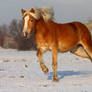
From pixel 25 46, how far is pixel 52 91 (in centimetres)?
3590

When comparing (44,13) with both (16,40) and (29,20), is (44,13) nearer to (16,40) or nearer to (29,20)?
(29,20)

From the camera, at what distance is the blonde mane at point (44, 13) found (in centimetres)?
977

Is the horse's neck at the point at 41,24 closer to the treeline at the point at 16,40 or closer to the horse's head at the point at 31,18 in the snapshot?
the horse's head at the point at 31,18

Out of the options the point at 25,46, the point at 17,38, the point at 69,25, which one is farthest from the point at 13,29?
the point at 69,25

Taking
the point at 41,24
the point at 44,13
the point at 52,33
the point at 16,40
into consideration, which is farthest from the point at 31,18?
the point at 16,40

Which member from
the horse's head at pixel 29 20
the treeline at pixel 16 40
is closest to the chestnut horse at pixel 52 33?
the horse's head at pixel 29 20

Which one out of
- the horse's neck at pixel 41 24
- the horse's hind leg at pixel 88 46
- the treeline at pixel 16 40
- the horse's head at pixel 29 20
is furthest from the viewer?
the treeline at pixel 16 40

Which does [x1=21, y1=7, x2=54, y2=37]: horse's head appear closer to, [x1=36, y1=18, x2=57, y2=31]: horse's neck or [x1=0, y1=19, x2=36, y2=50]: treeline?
[x1=36, y1=18, x2=57, y2=31]: horse's neck

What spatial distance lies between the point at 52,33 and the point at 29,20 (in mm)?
845

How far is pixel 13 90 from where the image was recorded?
308 inches

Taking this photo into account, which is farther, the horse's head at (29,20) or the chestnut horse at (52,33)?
the chestnut horse at (52,33)

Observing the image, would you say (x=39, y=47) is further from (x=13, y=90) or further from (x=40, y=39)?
(x=13, y=90)

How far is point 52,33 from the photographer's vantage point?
9891 mm

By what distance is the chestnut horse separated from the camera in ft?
31.8
